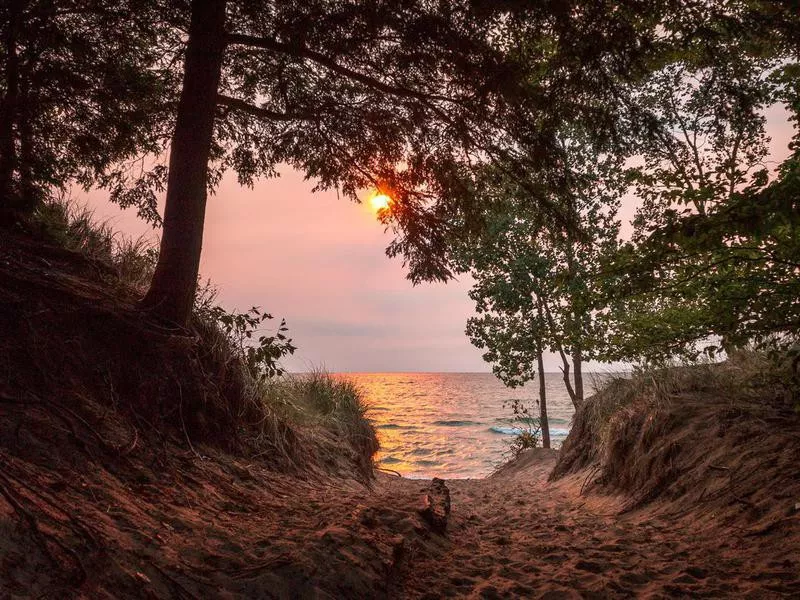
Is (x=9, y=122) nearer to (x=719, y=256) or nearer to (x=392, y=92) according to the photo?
(x=392, y=92)

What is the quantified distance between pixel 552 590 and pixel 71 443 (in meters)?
3.26

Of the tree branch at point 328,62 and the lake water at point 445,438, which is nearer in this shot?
the tree branch at point 328,62

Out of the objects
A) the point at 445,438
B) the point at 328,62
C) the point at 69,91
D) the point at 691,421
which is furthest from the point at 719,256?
the point at 445,438

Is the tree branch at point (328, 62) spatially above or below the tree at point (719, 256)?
above

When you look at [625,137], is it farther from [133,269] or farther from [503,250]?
[503,250]

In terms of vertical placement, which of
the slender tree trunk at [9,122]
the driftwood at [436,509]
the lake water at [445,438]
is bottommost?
the lake water at [445,438]

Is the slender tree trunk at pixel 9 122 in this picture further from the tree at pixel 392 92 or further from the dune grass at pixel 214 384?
the tree at pixel 392 92

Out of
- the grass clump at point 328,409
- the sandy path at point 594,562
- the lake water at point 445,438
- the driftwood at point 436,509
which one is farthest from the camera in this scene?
the lake water at point 445,438

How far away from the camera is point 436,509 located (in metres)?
4.45

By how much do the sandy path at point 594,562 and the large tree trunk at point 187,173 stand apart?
3.07m

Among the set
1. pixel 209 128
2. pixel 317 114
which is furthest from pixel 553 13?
pixel 209 128

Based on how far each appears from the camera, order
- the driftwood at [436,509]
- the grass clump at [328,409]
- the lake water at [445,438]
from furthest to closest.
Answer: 1. the lake water at [445,438]
2. the grass clump at [328,409]
3. the driftwood at [436,509]

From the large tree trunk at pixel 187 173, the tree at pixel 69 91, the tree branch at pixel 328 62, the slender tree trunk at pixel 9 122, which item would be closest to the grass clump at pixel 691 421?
the tree branch at pixel 328 62

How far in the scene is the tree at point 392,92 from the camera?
4277 mm
